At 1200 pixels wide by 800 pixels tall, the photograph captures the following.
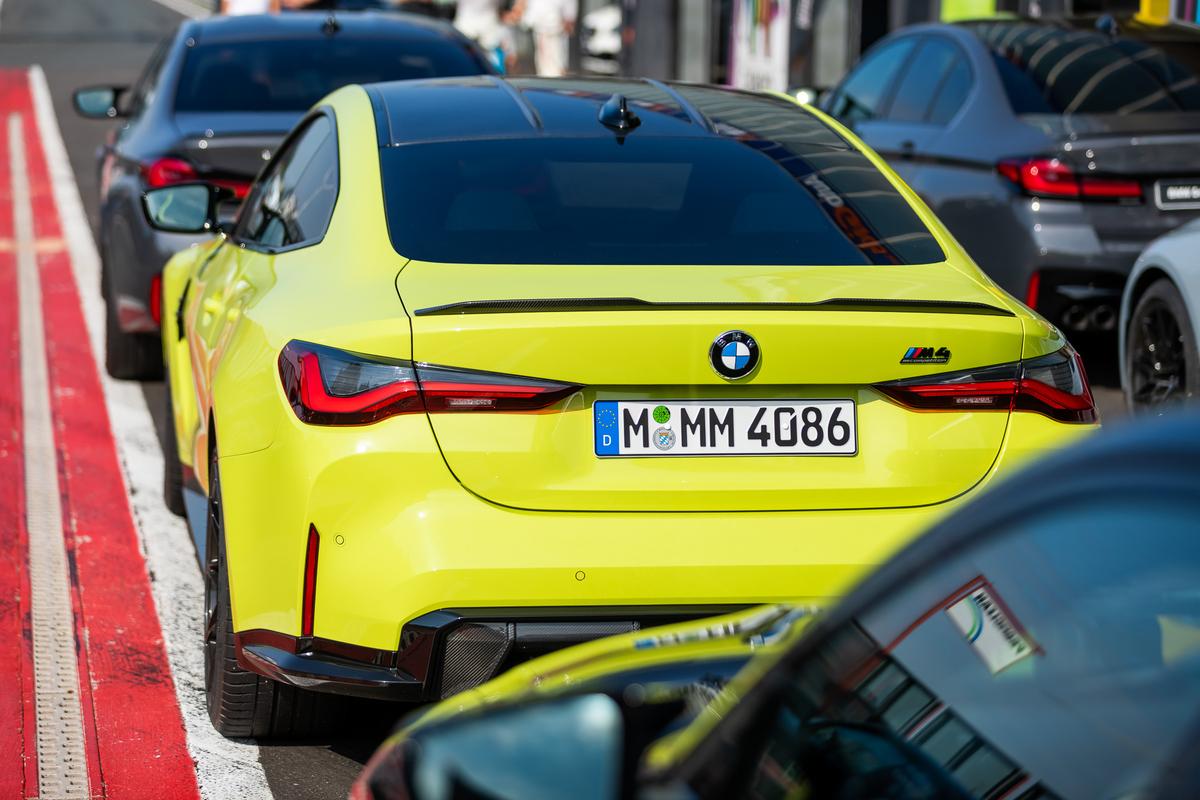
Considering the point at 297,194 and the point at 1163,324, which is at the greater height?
the point at 297,194

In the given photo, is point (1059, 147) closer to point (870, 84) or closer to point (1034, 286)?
point (1034, 286)

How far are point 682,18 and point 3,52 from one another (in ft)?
44.6

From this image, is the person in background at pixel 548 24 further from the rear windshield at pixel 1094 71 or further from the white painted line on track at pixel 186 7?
the white painted line on track at pixel 186 7

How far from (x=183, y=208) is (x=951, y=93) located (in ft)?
14.8

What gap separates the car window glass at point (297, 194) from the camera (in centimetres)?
467

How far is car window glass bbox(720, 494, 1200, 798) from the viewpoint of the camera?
2.02 m

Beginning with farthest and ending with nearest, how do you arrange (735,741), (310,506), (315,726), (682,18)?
(682,18), (315,726), (310,506), (735,741)

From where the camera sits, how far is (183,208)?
591cm

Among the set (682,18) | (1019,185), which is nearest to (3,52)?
(682,18)

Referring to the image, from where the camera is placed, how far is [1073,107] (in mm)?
8391

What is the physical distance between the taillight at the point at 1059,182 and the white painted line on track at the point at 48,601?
4.01 metres

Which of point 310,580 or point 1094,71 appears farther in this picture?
point 1094,71

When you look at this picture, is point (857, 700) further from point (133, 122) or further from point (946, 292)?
point (133, 122)

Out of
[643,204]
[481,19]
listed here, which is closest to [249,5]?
[481,19]
